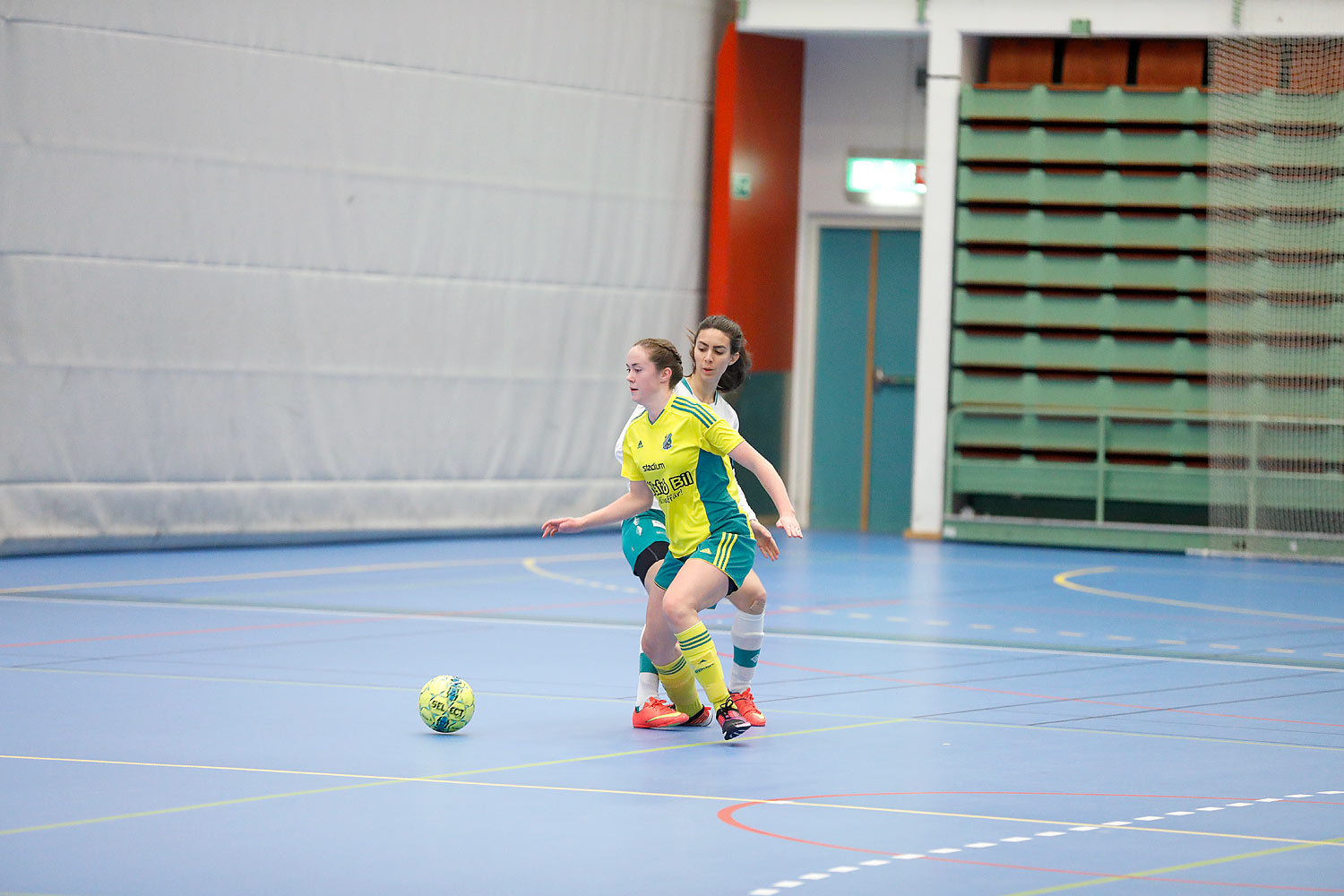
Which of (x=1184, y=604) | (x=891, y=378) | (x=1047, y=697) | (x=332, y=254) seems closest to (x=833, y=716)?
(x=1047, y=697)

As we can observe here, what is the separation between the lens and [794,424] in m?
17.7

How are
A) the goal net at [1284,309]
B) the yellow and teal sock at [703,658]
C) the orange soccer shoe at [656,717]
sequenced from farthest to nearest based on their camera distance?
the goal net at [1284,309] < the orange soccer shoe at [656,717] < the yellow and teal sock at [703,658]

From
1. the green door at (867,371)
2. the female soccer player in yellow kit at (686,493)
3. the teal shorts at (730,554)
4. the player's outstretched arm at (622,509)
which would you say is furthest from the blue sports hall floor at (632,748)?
the green door at (867,371)

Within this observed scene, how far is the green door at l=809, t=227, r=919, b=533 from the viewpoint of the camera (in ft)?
57.5

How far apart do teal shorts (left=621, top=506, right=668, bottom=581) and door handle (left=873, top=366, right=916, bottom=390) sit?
34.5 ft

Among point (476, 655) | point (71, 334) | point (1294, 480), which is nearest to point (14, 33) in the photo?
point (71, 334)

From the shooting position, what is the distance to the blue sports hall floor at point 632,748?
4.67 m

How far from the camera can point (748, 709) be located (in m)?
6.85

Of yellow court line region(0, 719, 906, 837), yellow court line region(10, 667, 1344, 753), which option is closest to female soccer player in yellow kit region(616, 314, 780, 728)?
yellow court line region(10, 667, 1344, 753)

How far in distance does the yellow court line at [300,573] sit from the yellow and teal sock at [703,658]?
5.62m

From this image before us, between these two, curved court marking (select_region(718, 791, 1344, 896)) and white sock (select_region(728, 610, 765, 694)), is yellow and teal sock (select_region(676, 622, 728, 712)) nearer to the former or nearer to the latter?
white sock (select_region(728, 610, 765, 694))

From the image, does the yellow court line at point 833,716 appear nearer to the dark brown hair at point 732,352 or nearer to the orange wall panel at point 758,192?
the dark brown hair at point 732,352

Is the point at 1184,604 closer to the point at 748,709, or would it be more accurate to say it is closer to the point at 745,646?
the point at 745,646

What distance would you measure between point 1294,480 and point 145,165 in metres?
9.44
